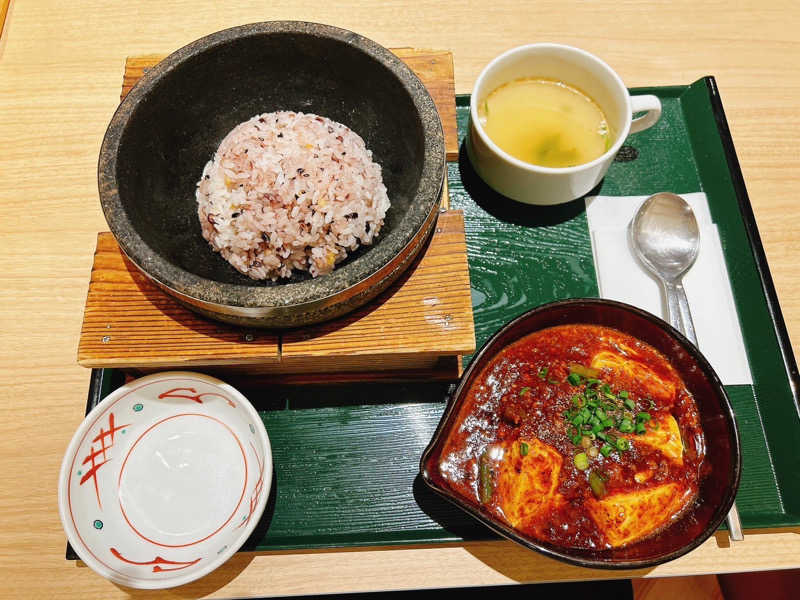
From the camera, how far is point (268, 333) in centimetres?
153

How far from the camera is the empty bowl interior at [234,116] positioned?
5.18 ft

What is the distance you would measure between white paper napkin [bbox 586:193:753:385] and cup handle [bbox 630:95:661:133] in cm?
29

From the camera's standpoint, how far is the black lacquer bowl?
1.33 m

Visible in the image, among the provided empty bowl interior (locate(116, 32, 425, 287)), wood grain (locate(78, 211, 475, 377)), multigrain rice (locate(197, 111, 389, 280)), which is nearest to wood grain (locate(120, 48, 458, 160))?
empty bowl interior (locate(116, 32, 425, 287))

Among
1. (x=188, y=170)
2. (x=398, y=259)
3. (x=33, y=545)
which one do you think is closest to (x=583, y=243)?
(x=398, y=259)

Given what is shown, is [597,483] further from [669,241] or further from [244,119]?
[244,119]

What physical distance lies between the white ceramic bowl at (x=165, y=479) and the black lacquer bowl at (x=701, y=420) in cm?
55

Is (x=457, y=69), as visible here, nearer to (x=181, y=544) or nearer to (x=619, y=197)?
(x=619, y=197)

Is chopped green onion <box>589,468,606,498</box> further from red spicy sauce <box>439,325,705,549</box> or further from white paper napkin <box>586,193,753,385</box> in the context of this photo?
white paper napkin <box>586,193,753,385</box>

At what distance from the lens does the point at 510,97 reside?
6.45 ft

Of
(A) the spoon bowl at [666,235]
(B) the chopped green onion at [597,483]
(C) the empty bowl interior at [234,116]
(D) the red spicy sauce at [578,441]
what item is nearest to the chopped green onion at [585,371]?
(D) the red spicy sauce at [578,441]

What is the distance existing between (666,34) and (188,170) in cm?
208

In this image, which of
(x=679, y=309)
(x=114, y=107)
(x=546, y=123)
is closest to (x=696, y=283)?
(x=679, y=309)

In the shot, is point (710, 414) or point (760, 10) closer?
point (710, 414)
